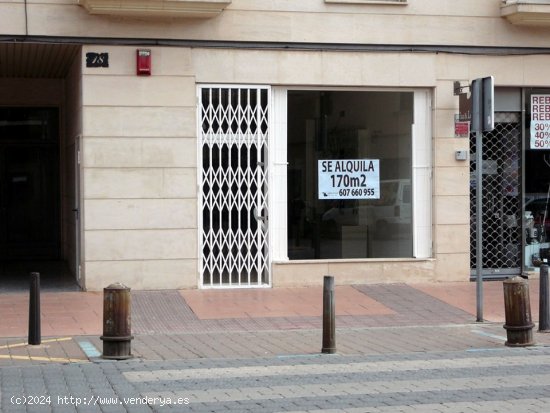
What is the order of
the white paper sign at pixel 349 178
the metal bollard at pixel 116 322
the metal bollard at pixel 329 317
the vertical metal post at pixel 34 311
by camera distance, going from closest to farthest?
the metal bollard at pixel 116 322
the metal bollard at pixel 329 317
the vertical metal post at pixel 34 311
the white paper sign at pixel 349 178

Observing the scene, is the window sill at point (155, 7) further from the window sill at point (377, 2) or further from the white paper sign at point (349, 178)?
the white paper sign at point (349, 178)

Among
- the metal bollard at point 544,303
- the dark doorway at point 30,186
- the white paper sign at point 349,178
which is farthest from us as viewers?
the dark doorway at point 30,186

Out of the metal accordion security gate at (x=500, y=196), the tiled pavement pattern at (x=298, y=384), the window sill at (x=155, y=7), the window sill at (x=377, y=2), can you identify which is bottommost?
the tiled pavement pattern at (x=298, y=384)

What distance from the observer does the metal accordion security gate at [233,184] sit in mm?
15773

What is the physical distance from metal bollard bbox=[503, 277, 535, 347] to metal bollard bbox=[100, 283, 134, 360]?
456 centimetres

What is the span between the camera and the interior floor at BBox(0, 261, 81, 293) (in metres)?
16.1

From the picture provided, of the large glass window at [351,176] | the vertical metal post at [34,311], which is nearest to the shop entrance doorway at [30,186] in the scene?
the large glass window at [351,176]

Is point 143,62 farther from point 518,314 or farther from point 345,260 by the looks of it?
point 518,314

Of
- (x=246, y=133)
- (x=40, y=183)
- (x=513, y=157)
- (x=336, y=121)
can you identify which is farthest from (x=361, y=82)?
(x=40, y=183)

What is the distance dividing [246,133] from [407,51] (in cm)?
325

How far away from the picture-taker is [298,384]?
891 centimetres

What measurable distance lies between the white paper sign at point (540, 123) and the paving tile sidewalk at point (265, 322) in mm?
Answer: 2736

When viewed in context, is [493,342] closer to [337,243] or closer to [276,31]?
[337,243]

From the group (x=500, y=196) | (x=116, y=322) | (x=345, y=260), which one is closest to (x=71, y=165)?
(x=345, y=260)
